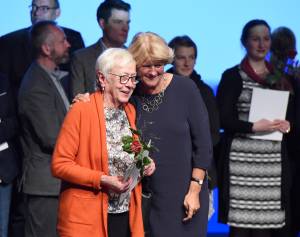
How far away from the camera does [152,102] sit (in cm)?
384

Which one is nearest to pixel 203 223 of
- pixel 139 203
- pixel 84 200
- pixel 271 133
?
pixel 139 203

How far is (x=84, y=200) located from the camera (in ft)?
11.7

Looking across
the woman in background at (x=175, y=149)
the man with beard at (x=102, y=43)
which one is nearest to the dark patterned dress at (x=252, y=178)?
the man with beard at (x=102, y=43)

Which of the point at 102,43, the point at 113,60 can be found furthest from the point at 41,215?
the point at 113,60

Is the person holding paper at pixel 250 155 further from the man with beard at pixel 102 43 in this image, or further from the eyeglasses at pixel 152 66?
the eyeglasses at pixel 152 66

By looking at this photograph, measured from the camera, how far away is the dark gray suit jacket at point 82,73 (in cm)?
497

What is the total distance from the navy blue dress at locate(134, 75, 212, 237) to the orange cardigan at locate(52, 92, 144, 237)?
0.99ft

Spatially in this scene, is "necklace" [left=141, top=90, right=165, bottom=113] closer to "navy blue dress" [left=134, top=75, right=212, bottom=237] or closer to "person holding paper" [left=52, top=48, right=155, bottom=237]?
"navy blue dress" [left=134, top=75, right=212, bottom=237]

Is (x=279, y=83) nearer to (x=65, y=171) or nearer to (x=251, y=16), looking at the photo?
(x=251, y=16)

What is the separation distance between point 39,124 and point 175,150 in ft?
4.14

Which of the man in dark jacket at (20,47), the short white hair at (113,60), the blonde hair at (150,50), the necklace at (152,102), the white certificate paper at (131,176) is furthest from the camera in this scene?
the man in dark jacket at (20,47)

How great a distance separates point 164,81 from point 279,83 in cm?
175

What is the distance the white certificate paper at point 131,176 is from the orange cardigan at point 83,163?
88 millimetres

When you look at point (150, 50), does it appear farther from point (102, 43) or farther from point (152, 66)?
point (102, 43)
